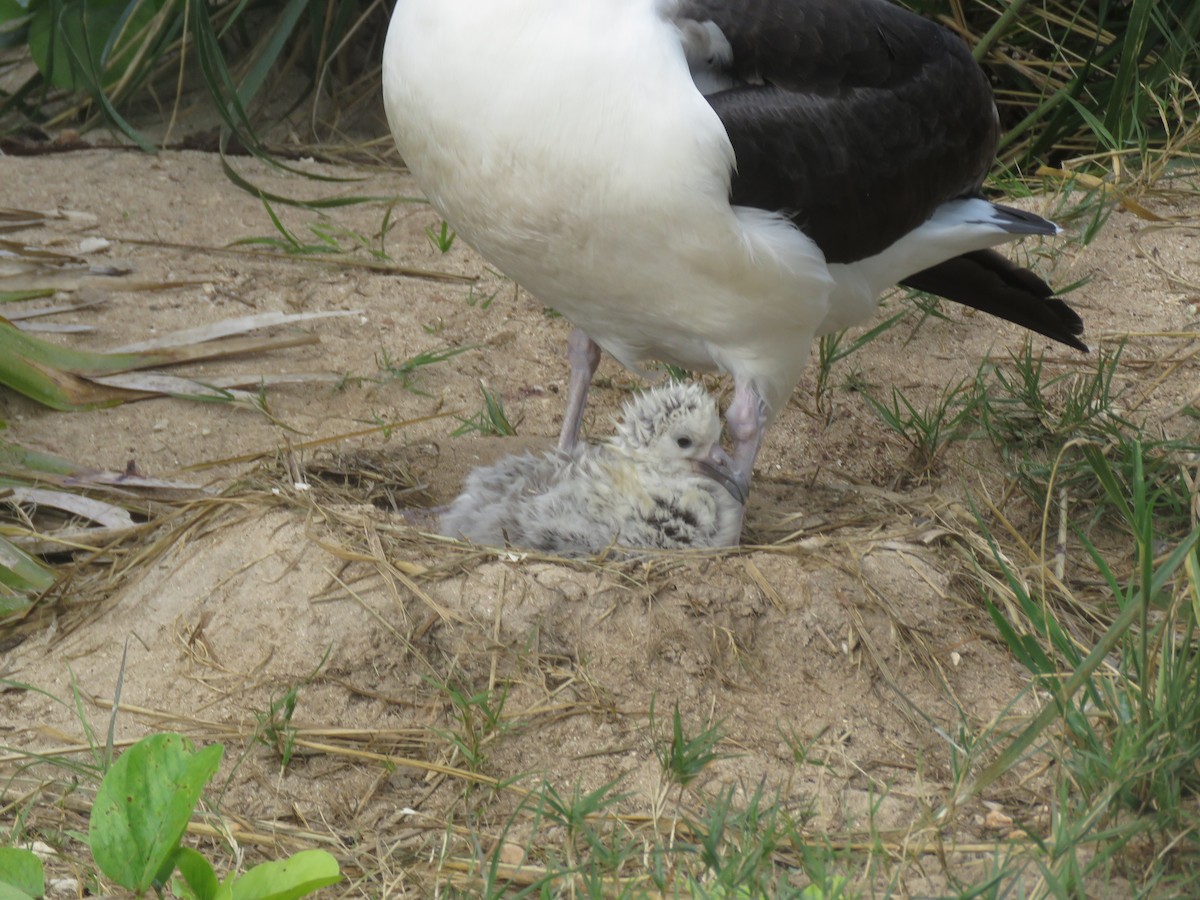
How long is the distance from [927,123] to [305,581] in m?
2.18

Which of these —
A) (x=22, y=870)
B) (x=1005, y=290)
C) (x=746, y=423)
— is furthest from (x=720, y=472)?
(x=22, y=870)

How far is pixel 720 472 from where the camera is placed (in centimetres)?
394

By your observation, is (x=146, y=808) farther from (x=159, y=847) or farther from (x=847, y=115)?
(x=847, y=115)

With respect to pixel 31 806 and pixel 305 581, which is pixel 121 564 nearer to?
pixel 305 581

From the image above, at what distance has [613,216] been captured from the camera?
3.50m

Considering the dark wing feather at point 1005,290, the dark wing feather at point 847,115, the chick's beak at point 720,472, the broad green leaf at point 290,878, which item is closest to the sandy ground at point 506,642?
the chick's beak at point 720,472

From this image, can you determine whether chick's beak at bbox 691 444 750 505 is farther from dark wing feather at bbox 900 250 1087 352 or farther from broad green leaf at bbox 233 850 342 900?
broad green leaf at bbox 233 850 342 900

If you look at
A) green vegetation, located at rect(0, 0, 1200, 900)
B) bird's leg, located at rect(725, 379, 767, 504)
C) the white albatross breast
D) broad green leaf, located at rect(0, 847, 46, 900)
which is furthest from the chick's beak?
broad green leaf, located at rect(0, 847, 46, 900)

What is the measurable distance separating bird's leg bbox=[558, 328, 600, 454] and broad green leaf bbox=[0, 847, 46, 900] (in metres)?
2.27

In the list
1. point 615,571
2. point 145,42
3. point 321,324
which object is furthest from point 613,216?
point 145,42

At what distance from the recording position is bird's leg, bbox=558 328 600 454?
4508 mm

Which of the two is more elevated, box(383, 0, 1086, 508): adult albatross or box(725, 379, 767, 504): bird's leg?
box(383, 0, 1086, 508): adult albatross

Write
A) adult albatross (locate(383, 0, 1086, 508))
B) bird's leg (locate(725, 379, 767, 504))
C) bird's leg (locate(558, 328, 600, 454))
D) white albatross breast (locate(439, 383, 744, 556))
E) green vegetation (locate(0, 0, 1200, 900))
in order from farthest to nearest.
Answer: bird's leg (locate(558, 328, 600, 454)) < bird's leg (locate(725, 379, 767, 504)) < white albatross breast (locate(439, 383, 744, 556)) < adult albatross (locate(383, 0, 1086, 508)) < green vegetation (locate(0, 0, 1200, 900))

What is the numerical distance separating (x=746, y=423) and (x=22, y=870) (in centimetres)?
225
